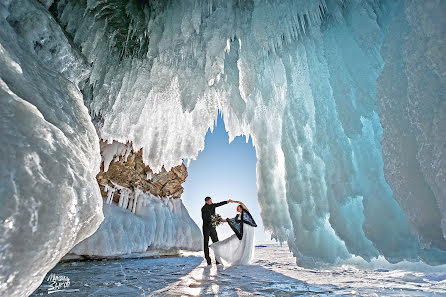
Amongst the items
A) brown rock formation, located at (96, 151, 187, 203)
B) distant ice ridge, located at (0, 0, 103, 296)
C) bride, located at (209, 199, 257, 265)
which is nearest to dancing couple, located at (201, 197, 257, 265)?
bride, located at (209, 199, 257, 265)

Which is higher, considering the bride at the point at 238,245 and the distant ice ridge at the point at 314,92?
the distant ice ridge at the point at 314,92

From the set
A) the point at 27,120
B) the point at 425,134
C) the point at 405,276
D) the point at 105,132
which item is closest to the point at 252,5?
the point at 425,134

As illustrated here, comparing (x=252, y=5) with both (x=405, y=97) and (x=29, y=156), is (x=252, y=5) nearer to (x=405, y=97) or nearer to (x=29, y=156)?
(x=405, y=97)

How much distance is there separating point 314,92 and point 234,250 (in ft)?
→ 13.7

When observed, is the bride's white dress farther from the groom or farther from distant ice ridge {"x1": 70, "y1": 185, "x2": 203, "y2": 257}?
distant ice ridge {"x1": 70, "y1": 185, "x2": 203, "y2": 257}

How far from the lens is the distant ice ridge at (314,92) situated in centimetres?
295

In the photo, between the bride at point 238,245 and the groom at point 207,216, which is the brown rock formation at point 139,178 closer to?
the groom at point 207,216

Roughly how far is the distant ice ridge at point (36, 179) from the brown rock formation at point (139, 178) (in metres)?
10.7

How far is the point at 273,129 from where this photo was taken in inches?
302

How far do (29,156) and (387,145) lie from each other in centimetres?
366

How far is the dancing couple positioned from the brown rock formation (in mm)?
7166

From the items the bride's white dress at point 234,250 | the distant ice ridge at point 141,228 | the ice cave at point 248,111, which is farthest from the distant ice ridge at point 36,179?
the distant ice ridge at point 141,228

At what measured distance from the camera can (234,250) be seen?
672 cm

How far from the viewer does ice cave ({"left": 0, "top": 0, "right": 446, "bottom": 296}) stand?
1618 mm
